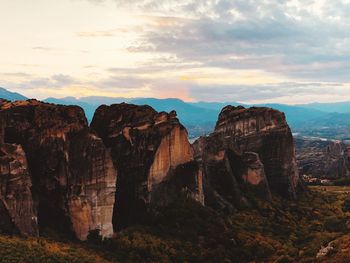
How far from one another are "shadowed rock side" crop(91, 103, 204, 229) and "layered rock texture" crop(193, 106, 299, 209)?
15778 millimetres

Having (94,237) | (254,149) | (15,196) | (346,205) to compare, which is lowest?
(346,205)

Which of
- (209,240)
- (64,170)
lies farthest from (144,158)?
(209,240)

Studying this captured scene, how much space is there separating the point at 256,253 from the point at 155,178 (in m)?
16.5

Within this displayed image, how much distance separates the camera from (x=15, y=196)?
174 feet

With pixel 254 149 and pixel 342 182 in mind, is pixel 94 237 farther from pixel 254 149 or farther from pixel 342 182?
pixel 342 182

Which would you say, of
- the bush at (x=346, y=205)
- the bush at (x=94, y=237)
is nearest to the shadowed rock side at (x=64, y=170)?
the bush at (x=94, y=237)

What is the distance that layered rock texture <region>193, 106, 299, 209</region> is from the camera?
9256cm

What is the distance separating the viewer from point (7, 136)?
196 feet

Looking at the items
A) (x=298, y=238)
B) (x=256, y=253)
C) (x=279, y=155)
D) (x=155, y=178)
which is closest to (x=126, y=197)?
(x=155, y=178)

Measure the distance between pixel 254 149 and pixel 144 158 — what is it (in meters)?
38.3

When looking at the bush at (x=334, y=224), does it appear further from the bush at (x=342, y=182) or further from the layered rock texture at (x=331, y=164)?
the layered rock texture at (x=331, y=164)

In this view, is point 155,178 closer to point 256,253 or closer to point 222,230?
point 222,230

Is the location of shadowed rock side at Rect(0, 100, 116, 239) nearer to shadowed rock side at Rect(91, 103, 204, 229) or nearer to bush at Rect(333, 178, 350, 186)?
shadowed rock side at Rect(91, 103, 204, 229)

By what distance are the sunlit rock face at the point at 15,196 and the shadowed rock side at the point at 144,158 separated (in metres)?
15.2
